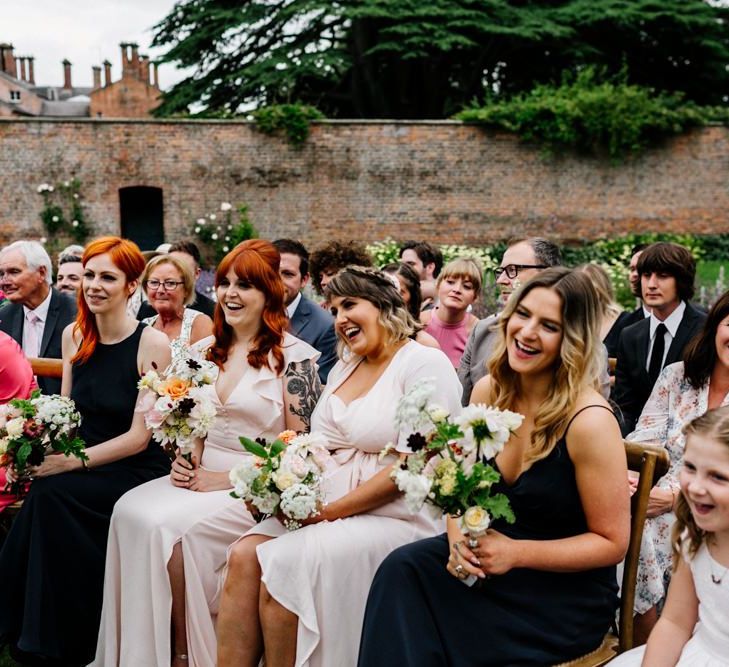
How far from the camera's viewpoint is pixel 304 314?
510cm

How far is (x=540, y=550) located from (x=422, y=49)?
20.5m

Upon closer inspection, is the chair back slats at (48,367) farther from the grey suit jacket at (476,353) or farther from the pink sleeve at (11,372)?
the grey suit jacket at (476,353)

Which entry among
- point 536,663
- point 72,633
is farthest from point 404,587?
point 72,633

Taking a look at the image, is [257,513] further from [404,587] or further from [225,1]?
[225,1]

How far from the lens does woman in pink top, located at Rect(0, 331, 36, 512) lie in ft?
11.8

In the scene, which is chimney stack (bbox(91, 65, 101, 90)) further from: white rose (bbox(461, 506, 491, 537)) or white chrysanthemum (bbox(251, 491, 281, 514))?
white rose (bbox(461, 506, 491, 537))

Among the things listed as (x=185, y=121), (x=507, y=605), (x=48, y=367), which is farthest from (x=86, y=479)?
(x=185, y=121)

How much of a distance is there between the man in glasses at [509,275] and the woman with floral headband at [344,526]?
981 mm

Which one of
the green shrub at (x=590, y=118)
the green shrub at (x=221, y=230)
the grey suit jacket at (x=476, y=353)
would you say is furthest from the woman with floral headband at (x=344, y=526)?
the green shrub at (x=590, y=118)

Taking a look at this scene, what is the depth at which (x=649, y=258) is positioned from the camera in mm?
4203

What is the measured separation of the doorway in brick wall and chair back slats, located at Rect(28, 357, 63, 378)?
1590 cm

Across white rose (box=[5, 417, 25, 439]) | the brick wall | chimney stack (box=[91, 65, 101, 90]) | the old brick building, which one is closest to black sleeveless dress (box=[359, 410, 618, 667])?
white rose (box=[5, 417, 25, 439])

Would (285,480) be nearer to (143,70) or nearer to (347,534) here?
(347,534)

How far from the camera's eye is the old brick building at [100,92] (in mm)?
46812
